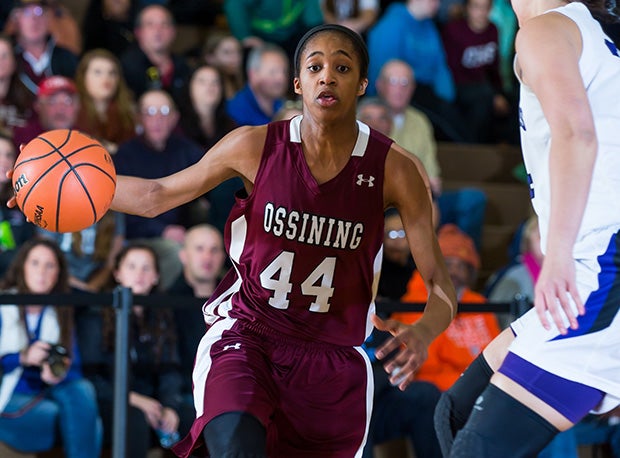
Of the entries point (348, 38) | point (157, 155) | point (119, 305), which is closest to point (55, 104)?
point (157, 155)

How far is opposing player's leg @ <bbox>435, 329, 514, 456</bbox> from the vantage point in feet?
11.5

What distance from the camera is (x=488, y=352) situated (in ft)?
11.6

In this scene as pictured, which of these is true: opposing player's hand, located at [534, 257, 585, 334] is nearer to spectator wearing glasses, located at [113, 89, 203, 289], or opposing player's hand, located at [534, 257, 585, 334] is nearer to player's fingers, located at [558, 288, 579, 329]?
player's fingers, located at [558, 288, 579, 329]

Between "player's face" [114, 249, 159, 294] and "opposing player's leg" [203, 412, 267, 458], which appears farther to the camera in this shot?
"player's face" [114, 249, 159, 294]

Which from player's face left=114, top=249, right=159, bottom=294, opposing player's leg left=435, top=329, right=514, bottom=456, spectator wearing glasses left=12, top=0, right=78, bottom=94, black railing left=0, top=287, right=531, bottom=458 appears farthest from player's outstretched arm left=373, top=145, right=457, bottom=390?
spectator wearing glasses left=12, top=0, right=78, bottom=94

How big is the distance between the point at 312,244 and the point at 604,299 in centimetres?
104

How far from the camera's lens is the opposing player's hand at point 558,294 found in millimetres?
2902

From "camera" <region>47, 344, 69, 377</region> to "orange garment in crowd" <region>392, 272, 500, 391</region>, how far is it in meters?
1.81

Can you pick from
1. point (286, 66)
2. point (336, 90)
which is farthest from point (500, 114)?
point (336, 90)

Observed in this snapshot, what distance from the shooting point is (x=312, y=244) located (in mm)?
3664

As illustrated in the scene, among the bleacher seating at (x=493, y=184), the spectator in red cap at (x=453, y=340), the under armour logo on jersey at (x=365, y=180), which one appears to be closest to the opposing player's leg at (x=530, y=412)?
the under armour logo on jersey at (x=365, y=180)

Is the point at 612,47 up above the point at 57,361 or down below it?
above

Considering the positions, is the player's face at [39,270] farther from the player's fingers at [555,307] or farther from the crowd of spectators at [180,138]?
the player's fingers at [555,307]

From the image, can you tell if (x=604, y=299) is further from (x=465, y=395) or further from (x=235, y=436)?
(x=235, y=436)
